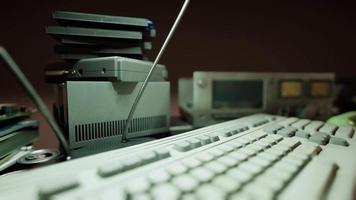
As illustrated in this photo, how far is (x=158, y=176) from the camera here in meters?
0.25

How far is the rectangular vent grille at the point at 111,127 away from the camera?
17.6 inches

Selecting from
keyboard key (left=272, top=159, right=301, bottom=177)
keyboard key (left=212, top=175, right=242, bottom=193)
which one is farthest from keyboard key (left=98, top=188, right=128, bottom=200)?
keyboard key (left=272, top=159, right=301, bottom=177)

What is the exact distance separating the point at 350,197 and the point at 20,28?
1.13m

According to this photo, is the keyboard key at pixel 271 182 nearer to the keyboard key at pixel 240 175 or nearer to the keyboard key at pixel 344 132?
the keyboard key at pixel 240 175

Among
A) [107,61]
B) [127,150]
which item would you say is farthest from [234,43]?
[127,150]

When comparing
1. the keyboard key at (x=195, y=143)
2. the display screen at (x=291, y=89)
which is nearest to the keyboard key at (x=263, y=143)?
the keyboard key at (x=195, y=143)

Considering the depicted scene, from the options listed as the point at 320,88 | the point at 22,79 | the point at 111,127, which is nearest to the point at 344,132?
the point at 320,88

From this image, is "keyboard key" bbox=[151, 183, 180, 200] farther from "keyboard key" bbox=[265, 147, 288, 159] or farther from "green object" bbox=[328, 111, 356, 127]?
"green object" bbox=[328, 111, 356, 127]

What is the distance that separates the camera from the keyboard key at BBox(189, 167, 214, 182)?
0.24 meters

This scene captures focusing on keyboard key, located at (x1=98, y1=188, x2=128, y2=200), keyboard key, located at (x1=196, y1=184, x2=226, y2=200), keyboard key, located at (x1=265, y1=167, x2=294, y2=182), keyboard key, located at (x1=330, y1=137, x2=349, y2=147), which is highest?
keyboard key, located at (x1=196, y1=184, x2=226, y2=200)

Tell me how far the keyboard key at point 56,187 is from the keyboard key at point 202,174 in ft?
0.48

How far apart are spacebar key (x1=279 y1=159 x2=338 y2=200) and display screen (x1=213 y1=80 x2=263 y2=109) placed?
1.47ft

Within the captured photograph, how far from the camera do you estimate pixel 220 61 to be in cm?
113

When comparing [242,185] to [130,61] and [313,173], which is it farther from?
[130,61]
